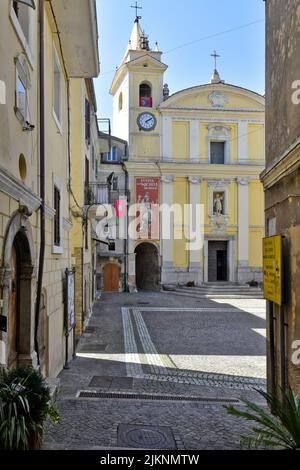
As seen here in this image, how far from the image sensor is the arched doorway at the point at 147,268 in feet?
110

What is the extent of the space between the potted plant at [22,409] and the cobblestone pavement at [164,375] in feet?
1.42

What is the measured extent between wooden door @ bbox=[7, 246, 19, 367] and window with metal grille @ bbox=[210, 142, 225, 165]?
29269 mm

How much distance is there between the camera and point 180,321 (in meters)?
19.6

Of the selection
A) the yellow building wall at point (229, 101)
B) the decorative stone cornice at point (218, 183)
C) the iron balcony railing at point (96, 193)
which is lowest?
the iron balcony railing at point (96, 193)

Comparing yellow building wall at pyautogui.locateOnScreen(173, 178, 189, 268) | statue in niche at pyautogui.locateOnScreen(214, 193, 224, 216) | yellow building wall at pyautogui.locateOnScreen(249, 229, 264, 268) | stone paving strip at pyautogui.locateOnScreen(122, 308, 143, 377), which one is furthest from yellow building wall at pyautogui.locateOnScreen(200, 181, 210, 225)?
stone paving strip at pyautogui.locateOnScreen(122, 308, 143, 377)

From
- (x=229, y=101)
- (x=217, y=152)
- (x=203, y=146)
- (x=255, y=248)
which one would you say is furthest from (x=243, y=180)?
(x=229, y=101)

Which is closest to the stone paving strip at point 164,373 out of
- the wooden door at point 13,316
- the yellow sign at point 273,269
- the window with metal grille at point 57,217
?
the yellow sign at point 273,269

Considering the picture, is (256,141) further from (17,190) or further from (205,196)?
(17,190)

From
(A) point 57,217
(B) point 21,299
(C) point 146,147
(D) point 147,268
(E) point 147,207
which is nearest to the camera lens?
(B) point 21,299

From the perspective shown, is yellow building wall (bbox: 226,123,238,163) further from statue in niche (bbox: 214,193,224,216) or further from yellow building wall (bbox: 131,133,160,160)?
yellow building wall (bbox: 131,133,160,160)

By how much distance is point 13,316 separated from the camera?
6.63 meters

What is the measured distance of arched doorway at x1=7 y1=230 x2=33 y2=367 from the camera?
6695 mm

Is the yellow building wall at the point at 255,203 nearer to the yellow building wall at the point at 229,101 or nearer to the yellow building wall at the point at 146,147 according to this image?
the yellow building wall at the point at 229,101

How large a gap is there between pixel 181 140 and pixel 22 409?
3130 centimetres
